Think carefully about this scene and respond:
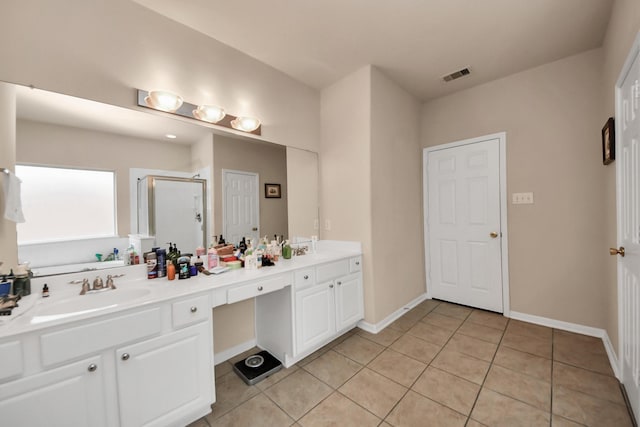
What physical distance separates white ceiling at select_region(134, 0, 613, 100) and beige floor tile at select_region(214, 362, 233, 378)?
8.70 feet

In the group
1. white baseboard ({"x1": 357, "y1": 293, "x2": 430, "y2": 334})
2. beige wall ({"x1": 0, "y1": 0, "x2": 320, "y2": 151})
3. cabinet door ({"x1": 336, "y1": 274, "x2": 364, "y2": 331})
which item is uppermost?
beige wall ({"x1": 0, "y1": 0, "x2": 320, "y2": 151})

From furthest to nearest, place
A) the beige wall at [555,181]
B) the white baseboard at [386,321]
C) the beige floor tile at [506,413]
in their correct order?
the white baseboard at [386,321]
the beige wall at [555,181]
the beige floor tile at [506,413]

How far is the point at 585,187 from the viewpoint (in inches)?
93.2

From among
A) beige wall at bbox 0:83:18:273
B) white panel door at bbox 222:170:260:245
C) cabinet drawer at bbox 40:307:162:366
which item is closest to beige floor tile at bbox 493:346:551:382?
white panel door at bbox 222:170:260:245

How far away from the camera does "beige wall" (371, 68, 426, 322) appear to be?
2594mm

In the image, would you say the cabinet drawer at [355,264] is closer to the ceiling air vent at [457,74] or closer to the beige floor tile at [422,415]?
the beige floor tile at [422,415]

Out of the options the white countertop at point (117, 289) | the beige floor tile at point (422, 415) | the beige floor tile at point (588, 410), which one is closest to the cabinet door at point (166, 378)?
the white countertop at point (117, 289)

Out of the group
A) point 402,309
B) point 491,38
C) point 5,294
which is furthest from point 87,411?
point 491,38

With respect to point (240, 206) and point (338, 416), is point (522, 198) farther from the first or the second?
point (240, 206)

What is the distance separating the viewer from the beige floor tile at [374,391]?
5.22 ft

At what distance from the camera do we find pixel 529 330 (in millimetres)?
2490

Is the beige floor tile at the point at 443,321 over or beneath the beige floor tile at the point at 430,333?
over

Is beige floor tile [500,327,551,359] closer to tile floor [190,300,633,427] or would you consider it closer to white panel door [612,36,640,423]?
tile floor [190,300,633,427]

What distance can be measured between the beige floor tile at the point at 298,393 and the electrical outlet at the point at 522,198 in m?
2.62
